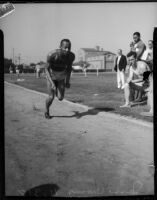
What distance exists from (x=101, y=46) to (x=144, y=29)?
50cm

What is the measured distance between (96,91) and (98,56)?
1.30ft

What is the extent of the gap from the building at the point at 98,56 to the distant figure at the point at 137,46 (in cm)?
22

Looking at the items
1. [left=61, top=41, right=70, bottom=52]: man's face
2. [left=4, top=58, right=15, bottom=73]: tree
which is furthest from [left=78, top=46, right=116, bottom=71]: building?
[left=4, top=58, right=15, bottom=73]: tree

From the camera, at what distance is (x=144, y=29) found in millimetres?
3770

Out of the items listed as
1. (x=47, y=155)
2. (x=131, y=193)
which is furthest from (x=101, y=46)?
(x=131, y=193)

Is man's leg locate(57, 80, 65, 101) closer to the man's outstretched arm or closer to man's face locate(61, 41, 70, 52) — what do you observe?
the man's outstretched arm

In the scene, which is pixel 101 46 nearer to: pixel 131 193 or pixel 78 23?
pixel 78 23

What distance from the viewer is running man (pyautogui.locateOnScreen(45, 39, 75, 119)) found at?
388 centimetres

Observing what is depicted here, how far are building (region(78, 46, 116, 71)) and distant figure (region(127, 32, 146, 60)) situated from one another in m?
0.22

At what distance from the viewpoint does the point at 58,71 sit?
3.92 metres

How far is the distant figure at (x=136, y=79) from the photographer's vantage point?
391 centimetres

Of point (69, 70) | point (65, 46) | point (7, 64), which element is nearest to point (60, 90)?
point (69, 70)

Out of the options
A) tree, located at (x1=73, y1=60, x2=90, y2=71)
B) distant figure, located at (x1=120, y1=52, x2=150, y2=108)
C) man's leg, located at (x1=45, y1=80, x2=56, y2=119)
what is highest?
tree, located at (x1=73, y1=60, x2=90, y2=71)

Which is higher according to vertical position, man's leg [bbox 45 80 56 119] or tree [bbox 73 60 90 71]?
tree [bbox 73 60 90 71]
